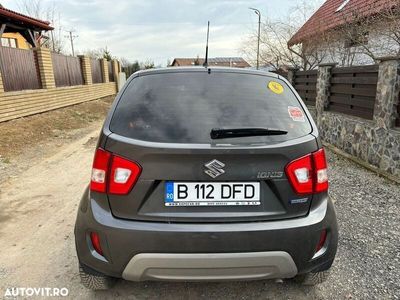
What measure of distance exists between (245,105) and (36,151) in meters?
6.53

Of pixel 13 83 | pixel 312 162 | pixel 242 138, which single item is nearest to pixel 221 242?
pixel 242 138

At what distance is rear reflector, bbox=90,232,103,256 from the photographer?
191 cm

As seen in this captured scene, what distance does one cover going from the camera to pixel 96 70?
1961cm

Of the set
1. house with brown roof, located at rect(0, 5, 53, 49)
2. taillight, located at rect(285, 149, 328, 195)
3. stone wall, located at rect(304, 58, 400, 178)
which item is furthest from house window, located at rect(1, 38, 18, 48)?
taillight, located at rect(285, 149, 328, 195)

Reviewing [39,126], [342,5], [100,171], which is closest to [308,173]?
[100,171]

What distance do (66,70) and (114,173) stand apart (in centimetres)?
1434

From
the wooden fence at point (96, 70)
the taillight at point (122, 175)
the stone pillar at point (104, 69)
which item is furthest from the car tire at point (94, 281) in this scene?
the stone pillar at point (104, 69)

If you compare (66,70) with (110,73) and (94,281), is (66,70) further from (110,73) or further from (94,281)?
(94,281)

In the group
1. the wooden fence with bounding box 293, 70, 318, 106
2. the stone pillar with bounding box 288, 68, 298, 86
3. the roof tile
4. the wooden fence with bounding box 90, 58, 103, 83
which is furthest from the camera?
the wooden fence with bounding box 90, 58, 103, 83

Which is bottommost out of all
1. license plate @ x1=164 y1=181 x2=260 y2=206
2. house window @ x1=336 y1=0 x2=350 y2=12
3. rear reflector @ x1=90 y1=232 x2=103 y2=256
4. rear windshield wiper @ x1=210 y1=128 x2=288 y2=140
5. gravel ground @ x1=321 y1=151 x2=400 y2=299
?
gravel ground @ x1=321 y1=151 x2=400 y2=299

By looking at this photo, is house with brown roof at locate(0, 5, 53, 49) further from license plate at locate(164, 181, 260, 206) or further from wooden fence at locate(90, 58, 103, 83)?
license plate at locate(164, 181, 260, 206)

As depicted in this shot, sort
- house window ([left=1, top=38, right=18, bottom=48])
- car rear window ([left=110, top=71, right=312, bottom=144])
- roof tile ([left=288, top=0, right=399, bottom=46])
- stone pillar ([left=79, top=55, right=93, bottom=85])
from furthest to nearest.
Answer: house window ([left=1, top=38, right=18, bottom=48]) → stone pillar ([left=79, top=55, right=93, bottom=85]) → roof tile ([left=288, top=0, right=399, bottom=46]) → car rear window ([left=110, top=71, right=312, bottom=144])

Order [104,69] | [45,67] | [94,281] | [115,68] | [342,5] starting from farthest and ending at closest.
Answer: [115,68] → [104,69] → [342,5] → [45,67] → [94,281]

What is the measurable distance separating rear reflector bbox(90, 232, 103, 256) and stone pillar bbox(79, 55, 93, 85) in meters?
16.8
